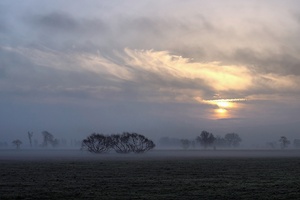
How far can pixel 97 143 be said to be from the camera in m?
165

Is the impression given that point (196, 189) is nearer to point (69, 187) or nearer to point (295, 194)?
point (295, 194)

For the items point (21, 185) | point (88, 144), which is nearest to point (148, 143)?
point (88, 144)

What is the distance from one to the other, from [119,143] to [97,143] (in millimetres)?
9027

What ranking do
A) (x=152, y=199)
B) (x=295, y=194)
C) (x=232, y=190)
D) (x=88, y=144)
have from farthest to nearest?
1. (x=88, y=144)
2. (x=232, y=190)
3. (x=295, y=194)
4. (x=152, y=199)

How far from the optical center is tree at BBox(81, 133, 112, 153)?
163750 mm

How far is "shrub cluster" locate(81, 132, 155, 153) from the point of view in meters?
164

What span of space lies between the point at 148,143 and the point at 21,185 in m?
132

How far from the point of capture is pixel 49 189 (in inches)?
1240

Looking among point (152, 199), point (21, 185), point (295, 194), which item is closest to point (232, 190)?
point (295, 194)

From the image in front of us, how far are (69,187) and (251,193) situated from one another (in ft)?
46.0

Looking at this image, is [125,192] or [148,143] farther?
[148,143]

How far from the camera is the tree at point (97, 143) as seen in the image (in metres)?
164

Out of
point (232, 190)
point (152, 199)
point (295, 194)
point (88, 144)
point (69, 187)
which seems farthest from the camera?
point (88, 144)

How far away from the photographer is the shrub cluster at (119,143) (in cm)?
16438
